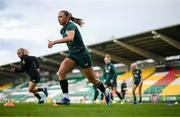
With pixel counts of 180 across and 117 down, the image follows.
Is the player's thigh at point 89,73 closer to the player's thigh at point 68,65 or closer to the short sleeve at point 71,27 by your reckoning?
the player's thigh at point 68,65

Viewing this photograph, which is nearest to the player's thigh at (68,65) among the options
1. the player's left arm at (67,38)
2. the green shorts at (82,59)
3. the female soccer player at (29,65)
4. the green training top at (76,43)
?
the green shorts at (82,59)

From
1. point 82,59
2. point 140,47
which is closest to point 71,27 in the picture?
point 82,59

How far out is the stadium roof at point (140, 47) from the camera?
104ft

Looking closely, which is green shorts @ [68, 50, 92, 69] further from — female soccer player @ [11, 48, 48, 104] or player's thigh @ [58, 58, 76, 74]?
female soccer player @ [11, 48, 48, 104]

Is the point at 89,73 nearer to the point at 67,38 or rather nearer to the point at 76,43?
the point at 76,43

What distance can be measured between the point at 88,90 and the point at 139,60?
303 inches

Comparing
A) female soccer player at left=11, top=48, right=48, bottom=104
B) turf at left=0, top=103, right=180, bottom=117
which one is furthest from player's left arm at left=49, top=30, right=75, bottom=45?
female soccer player at left=11, top=48, right=48, bottom=104

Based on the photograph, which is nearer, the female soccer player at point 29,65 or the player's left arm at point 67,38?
the player's left arm at point 67,38

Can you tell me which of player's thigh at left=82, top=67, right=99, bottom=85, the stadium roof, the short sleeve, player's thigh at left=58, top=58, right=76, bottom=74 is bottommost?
player's thigh at left=82, top=67, right=99, bottom=85

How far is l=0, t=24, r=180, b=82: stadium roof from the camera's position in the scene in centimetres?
3183

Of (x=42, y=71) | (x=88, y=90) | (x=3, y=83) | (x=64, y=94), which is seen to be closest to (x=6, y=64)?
(x=42, y=71)

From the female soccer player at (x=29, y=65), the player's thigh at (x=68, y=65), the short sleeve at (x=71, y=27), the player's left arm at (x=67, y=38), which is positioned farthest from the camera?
the female soccer player at (x=29, y=65)

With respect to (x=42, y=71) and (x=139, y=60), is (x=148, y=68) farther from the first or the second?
(x=42, y=71)

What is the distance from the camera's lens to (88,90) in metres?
41.0
